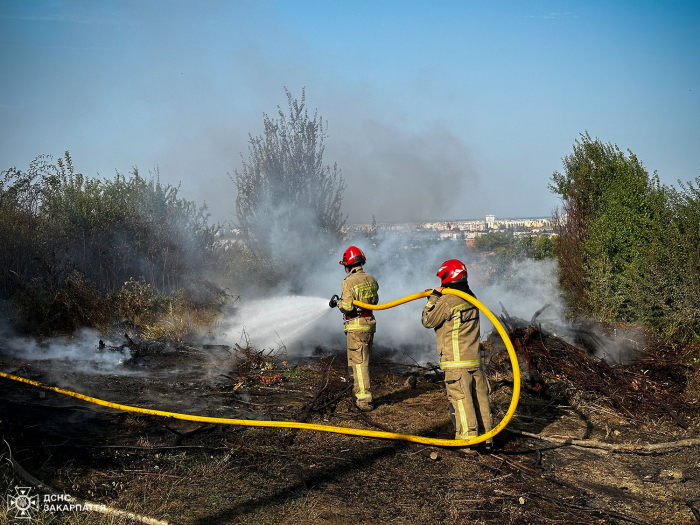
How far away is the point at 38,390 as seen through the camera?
280 inches

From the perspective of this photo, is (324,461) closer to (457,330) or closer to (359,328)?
(457,330)

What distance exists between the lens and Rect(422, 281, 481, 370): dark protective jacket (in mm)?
5391

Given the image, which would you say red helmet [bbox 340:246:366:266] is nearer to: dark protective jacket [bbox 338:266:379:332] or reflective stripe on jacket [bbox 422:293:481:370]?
dark protective jacket [bbox 338:266:379:332]

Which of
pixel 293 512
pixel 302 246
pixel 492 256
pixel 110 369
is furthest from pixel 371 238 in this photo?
pixel 293 512

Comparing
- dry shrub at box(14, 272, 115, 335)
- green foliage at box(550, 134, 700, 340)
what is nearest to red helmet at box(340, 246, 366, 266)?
green foliage at box(550, 134, 700, 340)

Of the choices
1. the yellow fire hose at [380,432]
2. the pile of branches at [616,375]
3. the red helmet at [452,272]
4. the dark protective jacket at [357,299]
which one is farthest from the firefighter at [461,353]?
the pile of branches at [616,375]

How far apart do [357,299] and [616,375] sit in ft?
12.4

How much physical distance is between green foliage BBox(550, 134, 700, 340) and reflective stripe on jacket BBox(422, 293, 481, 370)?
505cm

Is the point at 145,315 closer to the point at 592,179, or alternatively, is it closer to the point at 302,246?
the point at 302,246

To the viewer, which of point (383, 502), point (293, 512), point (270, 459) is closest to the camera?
point (293, 512)

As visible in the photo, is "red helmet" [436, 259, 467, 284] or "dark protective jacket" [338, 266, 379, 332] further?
"dark protective jacket" [338, 266, 379, 332]

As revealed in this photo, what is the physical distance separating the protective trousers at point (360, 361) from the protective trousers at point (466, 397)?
1.56 metres

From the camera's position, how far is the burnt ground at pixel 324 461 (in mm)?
4188

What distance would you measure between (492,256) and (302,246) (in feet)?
21.3
